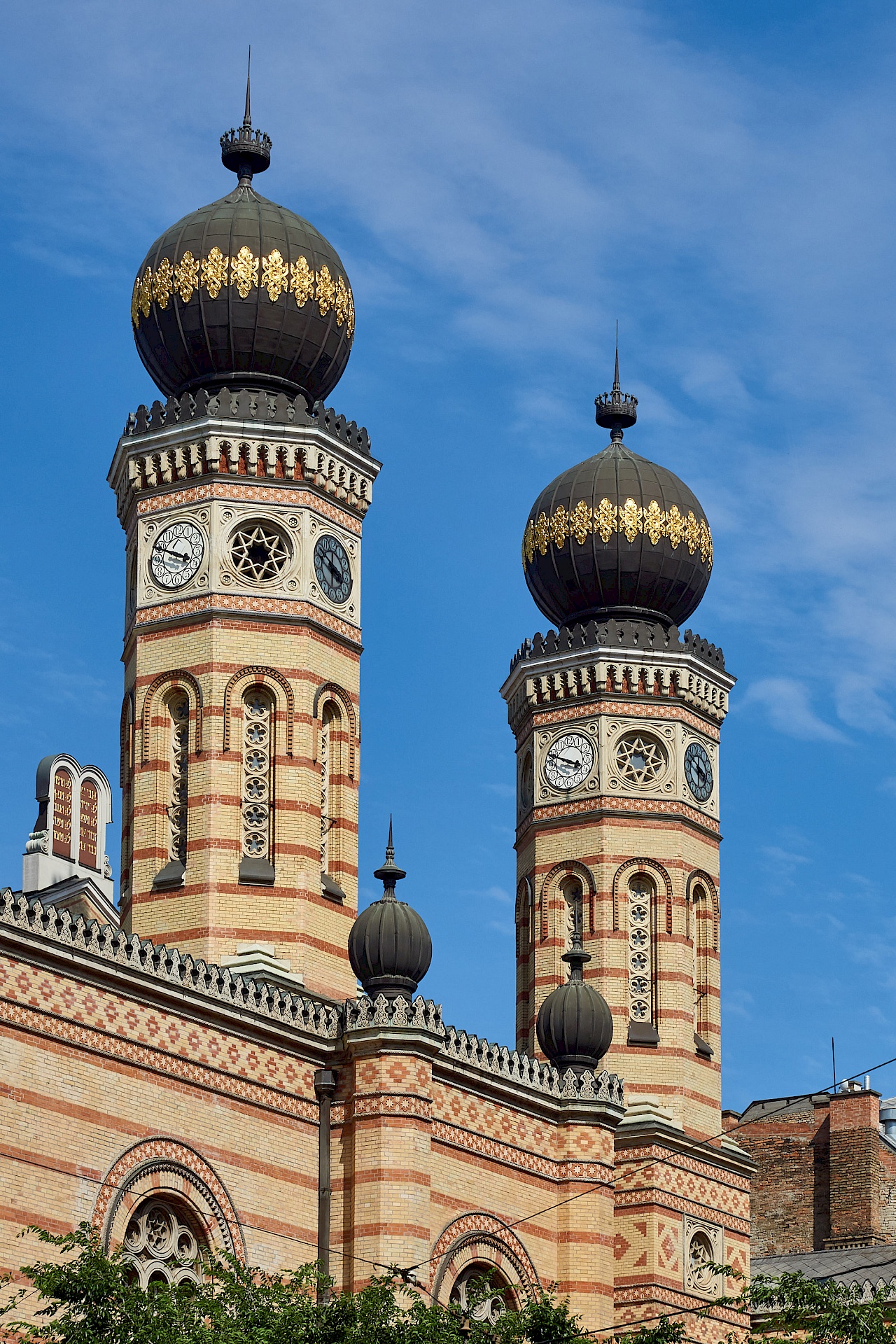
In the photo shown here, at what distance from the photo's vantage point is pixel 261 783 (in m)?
36.0

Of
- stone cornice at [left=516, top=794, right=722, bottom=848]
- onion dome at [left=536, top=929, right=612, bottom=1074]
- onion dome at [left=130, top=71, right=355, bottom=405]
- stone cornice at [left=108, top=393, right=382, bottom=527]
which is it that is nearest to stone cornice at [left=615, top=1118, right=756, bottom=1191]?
onion dome at [left=536, top=929, right=612, bottom=1074]

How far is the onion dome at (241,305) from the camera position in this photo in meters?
37.6

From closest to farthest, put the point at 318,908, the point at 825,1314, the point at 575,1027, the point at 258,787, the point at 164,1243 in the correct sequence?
the point at 825,1314, the point at 164,1243, the point at 318,908, the point at 258,787, the point at 575,1027

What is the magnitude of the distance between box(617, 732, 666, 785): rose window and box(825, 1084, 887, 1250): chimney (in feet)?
41.2

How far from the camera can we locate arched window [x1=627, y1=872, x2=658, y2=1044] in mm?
40969

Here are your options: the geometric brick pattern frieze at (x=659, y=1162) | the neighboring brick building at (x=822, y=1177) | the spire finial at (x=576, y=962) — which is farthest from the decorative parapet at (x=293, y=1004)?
A: the neighboring brick building at (x=822, y=1177)

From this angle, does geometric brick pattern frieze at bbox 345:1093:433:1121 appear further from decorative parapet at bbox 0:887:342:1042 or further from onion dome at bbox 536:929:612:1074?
onion dome at bbox 536:929:612:1074

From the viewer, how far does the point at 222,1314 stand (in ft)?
81.6

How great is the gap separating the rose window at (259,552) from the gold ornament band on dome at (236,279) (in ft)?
11.3

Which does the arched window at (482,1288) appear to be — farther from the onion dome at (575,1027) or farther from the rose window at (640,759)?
the rose window at (640,759)

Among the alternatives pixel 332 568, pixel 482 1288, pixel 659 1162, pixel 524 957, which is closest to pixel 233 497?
pixel 332 568

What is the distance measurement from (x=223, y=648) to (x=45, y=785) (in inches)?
336

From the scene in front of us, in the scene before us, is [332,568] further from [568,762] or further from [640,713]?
[640,713]

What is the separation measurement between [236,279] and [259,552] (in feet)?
13.2
